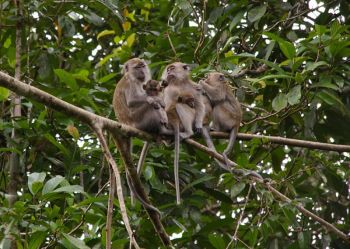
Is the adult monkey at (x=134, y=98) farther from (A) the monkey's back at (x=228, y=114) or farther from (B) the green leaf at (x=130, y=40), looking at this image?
(A) the monkey's back at (x=228, y=114)

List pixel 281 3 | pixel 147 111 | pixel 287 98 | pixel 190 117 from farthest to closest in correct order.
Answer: pixel 281 3 < pixel 190 117 < pixel 147 111 < pixel 287 98

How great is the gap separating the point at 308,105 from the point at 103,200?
201cm

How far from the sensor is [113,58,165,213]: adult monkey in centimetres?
592

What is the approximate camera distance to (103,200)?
16.8 feet

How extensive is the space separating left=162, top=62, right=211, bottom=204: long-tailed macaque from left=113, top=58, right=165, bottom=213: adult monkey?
210 mm

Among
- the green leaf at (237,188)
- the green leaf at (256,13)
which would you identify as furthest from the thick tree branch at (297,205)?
the green leaf at (256,13)

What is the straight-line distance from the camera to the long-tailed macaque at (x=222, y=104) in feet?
20.8

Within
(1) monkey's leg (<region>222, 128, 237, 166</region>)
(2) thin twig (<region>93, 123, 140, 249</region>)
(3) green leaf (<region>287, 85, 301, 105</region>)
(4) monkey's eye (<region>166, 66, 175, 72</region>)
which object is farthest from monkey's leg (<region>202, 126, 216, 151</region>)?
(2) thin twig (<region>93, 123, 140, 249</region>)

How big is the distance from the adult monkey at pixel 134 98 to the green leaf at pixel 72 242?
1174 millimetres

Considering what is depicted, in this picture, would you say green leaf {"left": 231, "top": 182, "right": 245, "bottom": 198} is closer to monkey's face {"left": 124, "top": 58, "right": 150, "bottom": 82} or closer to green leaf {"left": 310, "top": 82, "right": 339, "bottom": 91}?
green leaf {"left": 310, "top": 82, "right": 339, "bottom": 91}

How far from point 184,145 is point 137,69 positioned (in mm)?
880

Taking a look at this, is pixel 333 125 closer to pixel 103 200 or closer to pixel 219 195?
pixel 219 195

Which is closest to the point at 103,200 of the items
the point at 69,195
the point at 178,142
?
the point at 69,195

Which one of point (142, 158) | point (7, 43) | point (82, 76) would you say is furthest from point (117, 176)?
point (7, 43)
